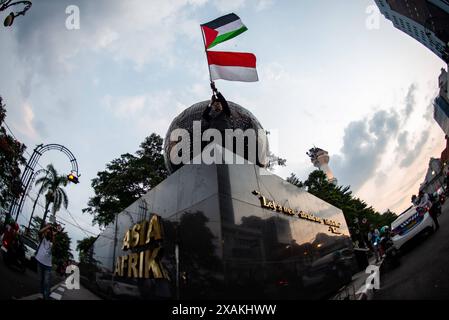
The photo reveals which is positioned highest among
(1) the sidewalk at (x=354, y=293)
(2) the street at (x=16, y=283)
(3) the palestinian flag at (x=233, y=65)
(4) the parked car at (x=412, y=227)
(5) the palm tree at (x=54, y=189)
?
(5) the palm tree at (x=54, y=189)

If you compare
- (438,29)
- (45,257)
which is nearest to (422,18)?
(438,29)

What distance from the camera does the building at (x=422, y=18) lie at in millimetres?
29542

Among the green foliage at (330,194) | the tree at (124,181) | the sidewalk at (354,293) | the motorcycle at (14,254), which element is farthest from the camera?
the green foliage at (330,194)

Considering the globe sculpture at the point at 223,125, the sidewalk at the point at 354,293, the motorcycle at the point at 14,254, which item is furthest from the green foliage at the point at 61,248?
the sidewalk at the point at 354,293

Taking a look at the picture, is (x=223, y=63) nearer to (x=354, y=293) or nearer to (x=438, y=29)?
(x=354, y=293)

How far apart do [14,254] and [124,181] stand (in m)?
10.9

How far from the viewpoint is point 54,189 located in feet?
82.5

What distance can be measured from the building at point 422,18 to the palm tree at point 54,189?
1673 inches

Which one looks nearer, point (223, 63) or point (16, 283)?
point (16, 283)

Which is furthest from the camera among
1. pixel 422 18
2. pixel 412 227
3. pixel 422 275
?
pixel 422 18

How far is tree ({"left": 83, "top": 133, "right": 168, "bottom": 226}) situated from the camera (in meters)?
17.4

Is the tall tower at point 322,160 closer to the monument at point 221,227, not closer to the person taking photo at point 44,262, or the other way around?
the monument at point 221,227

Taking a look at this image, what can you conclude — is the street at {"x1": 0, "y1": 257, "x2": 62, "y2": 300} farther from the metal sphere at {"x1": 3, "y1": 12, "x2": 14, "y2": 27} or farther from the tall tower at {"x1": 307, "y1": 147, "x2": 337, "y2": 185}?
the tall tower at {"x1": 307, "y1": 147, "x2": 337, "y2": 185}

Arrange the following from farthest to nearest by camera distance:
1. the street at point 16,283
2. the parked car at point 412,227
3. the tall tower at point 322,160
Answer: the tall tower at point 322,160
the parked car at point 412,227
the street at point 16,283
